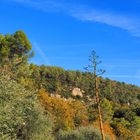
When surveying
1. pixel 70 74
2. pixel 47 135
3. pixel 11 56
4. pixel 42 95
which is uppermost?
pixel 70 74

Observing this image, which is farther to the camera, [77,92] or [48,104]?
[77,92]

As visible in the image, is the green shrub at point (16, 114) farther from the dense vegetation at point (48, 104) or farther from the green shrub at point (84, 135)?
the green shrub at point (84, 135)

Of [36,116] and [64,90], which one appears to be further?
[64,90]

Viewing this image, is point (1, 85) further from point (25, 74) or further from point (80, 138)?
point (25, 74)

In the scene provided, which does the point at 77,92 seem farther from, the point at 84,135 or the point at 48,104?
the point at 84,135

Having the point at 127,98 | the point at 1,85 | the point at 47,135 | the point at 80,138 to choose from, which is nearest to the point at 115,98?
the point at 127,98

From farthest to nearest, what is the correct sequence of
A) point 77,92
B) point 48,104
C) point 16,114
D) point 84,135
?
point 77,92, point 48,104, point 84,135, point 16,114

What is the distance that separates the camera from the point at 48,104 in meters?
69.1

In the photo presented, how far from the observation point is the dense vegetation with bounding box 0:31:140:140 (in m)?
25.1

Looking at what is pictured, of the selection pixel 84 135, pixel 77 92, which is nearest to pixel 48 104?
pixel 84 135

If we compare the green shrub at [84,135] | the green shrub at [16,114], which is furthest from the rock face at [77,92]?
the green shrub at [16,114]

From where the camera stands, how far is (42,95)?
7044 centimetres

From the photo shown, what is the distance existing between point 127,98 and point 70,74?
23.8m

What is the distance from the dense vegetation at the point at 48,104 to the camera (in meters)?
25.1
